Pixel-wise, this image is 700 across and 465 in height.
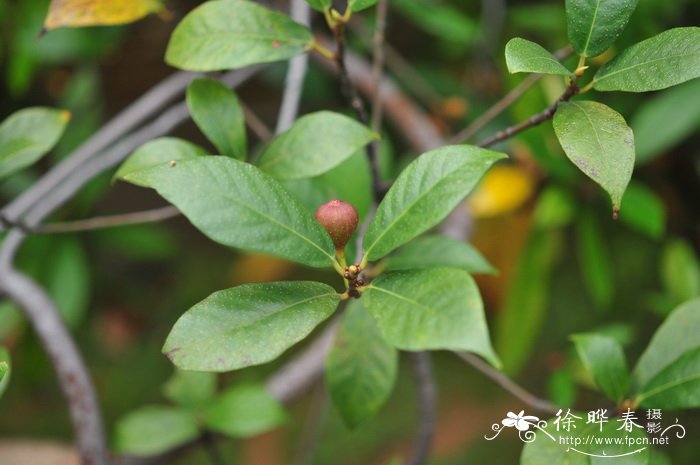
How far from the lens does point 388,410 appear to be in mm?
1323

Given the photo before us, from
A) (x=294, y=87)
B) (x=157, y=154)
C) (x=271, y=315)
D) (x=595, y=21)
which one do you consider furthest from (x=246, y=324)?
(x=294, y=87)

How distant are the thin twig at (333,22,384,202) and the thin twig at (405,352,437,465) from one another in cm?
26

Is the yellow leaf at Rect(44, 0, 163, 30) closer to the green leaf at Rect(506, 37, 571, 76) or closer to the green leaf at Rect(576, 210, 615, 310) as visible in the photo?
the green leaf at Rect(506, 37, 571, 76)

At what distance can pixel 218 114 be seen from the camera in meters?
0.64

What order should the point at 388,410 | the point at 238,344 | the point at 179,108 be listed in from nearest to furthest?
1. the point at 238,344
2. the point at 179,108
3. the point at 388,410

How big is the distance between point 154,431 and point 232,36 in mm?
583

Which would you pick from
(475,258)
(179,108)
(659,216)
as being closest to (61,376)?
(179,108)

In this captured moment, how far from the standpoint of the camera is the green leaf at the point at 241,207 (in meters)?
0.45

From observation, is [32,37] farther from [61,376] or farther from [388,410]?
[388,410]

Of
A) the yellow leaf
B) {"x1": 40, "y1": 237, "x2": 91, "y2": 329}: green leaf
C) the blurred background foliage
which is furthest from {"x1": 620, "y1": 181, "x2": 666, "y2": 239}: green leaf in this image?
{"x1": 40, "y1": 237, "x2": 91, "y2": 329}: green leaf

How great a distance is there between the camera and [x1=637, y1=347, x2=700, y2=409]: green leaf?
599mm

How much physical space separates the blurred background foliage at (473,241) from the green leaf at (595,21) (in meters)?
0.52

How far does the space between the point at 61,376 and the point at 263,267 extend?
80 cm

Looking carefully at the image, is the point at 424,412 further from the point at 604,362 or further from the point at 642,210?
the point at 642,210
